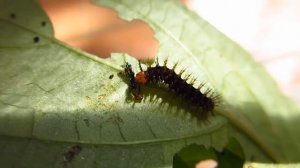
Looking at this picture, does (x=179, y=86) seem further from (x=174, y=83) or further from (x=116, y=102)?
(x=116, y=102)

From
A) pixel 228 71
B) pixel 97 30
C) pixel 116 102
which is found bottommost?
pixel 116 102

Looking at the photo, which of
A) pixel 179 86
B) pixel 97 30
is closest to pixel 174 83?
pixel 179 86

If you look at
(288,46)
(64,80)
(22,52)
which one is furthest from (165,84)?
(288,46)

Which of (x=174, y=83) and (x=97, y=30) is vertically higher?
(x=97, y=30)

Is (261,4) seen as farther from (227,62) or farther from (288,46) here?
(227,62)

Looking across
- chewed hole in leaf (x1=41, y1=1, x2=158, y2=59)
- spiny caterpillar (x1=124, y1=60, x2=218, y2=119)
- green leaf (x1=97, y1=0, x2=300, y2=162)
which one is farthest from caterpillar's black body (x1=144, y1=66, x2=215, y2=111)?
chewed hole in leaf (x1=41, y1=1, x2=158, y2=59)

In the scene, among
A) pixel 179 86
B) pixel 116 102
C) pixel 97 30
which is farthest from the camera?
pixel 97 30

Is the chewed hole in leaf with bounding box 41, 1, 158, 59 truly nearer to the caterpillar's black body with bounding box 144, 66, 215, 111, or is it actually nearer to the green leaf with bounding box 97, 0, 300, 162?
the green leaf with bounding box 97, 0, 300, 162
